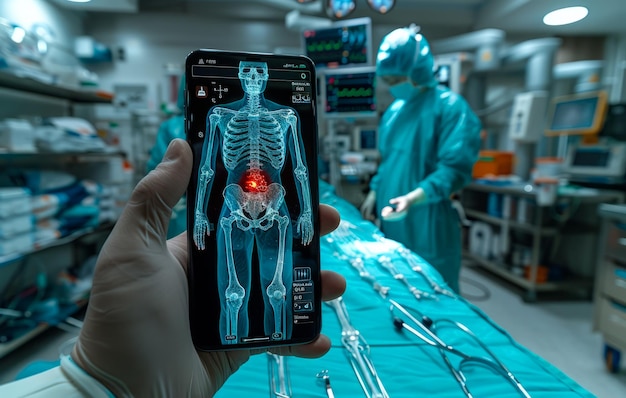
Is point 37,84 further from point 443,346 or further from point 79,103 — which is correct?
point 443,346

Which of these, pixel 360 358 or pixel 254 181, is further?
pixel 360 358

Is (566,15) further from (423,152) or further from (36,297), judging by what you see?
(36,297)

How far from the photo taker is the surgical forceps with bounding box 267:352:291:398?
64 cm

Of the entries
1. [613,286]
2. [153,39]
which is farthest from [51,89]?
[613,286]

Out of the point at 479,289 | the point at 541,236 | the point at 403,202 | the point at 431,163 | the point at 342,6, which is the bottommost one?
the point at 479,289

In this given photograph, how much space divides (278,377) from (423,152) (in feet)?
4.31

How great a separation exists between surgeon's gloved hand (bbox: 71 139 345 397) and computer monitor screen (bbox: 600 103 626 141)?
11.7ft

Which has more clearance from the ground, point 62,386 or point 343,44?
point 343,44

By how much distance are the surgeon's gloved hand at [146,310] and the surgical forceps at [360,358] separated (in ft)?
0.93

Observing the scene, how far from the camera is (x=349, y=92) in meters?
2.33

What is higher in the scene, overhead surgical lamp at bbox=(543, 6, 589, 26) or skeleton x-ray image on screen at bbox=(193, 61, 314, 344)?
overhead surgical lamp at bbox=(543, 6, 589, 26)

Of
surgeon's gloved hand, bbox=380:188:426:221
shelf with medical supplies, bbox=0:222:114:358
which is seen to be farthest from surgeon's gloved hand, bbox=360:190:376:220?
shelf with medical supplies, bbox=0:222:114:358

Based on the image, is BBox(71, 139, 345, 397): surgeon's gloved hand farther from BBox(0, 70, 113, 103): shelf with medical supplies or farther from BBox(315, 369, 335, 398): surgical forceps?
BBox(0, 70, 113, 103): shelf with medical supplies

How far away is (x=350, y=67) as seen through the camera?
95.9 inches
